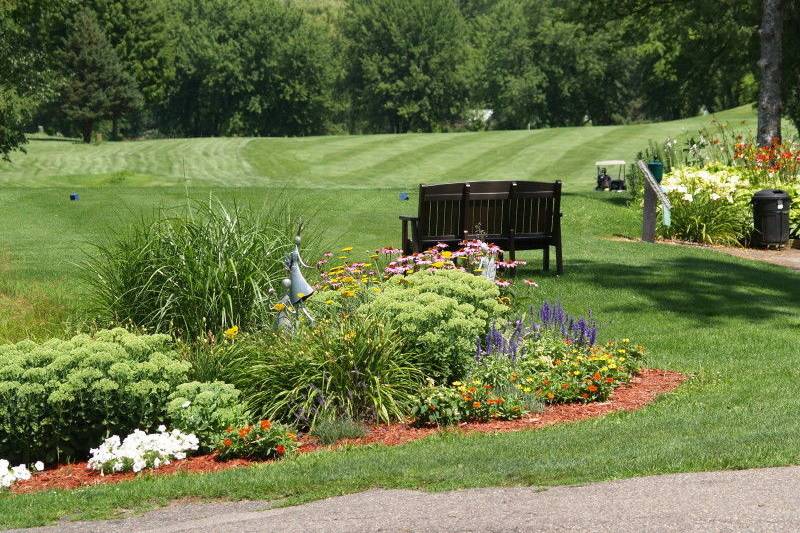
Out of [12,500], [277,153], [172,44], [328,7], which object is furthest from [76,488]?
[328,7]

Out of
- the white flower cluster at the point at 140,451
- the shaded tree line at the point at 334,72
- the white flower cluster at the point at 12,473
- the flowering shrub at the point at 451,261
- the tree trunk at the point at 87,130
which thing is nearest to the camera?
the white flower cluster at the point at 12,473

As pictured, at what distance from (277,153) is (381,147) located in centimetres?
450

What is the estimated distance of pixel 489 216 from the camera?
13.9 metres

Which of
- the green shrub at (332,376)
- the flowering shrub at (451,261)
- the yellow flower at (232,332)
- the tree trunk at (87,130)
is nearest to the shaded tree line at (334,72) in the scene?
the tree trunk at (87,130)

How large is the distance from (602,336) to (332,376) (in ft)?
11.3

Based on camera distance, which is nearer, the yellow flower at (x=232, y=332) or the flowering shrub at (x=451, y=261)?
the yellow flower at (x=232, y=332)

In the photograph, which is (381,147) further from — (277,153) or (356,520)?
(356,520)

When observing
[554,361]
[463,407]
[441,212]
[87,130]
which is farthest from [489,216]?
[87,130]

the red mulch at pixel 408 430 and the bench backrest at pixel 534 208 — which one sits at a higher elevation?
the bench backrest at pixel 534 208

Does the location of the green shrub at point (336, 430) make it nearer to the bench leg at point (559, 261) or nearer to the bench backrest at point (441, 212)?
the bench backrest at point (441, 212)

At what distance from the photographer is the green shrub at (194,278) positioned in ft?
32.5

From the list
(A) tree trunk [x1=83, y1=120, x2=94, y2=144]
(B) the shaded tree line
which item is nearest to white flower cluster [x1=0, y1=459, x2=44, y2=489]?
(B) the shaded tree line

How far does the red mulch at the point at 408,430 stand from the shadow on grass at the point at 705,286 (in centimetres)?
294

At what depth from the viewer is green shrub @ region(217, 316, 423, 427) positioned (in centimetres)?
830
